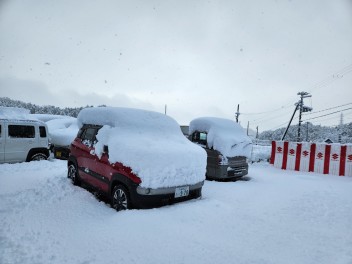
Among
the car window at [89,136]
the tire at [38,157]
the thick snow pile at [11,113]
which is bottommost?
the tire at [38,157]

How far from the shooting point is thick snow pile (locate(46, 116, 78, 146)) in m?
11.1

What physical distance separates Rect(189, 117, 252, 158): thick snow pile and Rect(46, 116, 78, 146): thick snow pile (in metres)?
5.90

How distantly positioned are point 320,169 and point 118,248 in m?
9.63

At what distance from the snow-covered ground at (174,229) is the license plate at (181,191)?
188 millimetres

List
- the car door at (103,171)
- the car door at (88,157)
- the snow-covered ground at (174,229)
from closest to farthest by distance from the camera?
the snow-covered ground at (174,229), the car door at (103,171), the car door at (88,157)

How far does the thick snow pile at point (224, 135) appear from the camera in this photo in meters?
7.88

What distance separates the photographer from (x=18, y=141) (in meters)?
8.73

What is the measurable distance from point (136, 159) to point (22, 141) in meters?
6.73

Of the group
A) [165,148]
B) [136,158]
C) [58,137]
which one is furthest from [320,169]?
[58,137]

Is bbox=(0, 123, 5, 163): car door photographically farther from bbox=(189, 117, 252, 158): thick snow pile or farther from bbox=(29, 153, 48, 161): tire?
bbox=(189, 117, 252, 158): thick snow pile

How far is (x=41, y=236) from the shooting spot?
3.48 metres

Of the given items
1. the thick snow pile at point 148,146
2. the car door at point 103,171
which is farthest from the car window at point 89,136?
the car door at point 103,171

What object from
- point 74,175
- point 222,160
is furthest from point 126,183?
point 222,160

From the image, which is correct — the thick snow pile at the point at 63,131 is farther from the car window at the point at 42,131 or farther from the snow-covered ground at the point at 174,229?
the snow-covered ground at the point at 174,229
